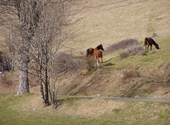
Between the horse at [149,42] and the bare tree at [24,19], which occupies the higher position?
the bare tree at [24,19]

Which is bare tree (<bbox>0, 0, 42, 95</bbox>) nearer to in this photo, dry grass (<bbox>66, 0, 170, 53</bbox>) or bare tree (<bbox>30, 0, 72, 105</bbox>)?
bare tree (<bbox>30, 0, 72, 105</bbox>)

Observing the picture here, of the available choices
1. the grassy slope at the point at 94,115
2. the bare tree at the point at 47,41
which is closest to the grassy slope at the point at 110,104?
the grassy slope at the point at 94,115

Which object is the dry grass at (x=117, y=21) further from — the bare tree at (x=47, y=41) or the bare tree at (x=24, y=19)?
the bare tree at (x=47, y=41)

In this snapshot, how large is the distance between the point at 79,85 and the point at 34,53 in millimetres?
10486

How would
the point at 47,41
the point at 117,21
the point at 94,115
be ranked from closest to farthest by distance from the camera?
the point at 94,115 → the point at 47,41 → the point at 117,21

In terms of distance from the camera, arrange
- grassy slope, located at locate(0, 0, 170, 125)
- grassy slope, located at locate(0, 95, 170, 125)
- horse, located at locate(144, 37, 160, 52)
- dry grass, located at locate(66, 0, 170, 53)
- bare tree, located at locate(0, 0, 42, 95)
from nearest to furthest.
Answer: grassy slope, located at locate(0, 95, 170, 125), grassy slope, located at locate(0, 0, 170, 125), bare tree, located at locate(0, 0, 42, 95), horse, located at locate(144, 37, 160, 52), dry grass, located at locate(66, 0, 170, 53)

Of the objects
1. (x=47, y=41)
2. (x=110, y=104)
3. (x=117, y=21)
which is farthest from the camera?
(x=117, y=21)

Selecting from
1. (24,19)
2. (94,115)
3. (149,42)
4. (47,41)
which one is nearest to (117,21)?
(149,42)

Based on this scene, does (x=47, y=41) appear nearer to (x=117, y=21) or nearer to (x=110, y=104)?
(x=110, y=104)

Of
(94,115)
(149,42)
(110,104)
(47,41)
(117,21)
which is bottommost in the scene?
(94,115)

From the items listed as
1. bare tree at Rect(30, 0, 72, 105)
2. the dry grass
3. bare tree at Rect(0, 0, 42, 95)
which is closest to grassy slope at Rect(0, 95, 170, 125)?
bare tree at Rect(30, 0, 72, 105)

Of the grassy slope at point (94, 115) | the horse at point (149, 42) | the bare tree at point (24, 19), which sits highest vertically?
the bare tree at point (24, 19)

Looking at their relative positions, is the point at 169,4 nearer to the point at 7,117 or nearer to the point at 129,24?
the point at 129,24

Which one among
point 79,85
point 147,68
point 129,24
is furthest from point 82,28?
point 147,68
